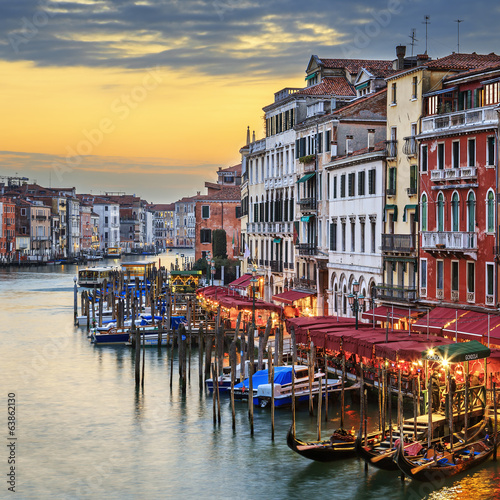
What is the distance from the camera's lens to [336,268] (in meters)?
35.9

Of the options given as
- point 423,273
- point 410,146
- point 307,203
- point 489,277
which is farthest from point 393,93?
point 307,203

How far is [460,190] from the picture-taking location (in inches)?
1070

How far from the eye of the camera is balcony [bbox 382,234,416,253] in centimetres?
2969

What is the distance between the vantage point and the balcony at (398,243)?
29.7 meters

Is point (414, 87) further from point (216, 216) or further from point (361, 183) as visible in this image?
point (216, 216)

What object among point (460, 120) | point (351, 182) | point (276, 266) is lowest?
point (276, 266)

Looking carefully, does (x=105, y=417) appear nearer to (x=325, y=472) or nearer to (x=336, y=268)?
(x=325, y=472)

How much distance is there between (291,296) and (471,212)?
42.9 feet

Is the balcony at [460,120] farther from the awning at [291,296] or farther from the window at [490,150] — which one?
the awning at [291,296]

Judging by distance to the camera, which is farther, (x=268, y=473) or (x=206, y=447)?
(x=206, y=447)

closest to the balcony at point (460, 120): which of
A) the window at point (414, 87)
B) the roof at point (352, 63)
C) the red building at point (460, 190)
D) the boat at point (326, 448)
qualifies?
the red building at point (460, 190)

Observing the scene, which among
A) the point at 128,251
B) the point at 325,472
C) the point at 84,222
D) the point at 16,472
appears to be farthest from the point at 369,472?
the point at 128,251

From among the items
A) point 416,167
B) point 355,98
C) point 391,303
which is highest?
point 355,98

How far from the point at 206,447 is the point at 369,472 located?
408 cm
